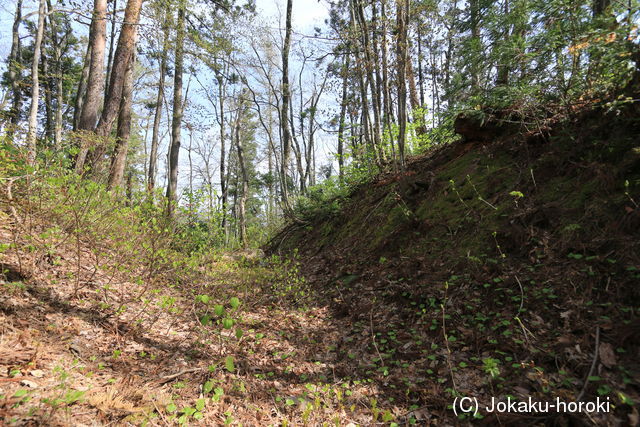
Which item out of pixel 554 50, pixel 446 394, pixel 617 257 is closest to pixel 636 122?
pixel 554 50

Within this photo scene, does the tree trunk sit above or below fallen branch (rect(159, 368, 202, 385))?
above

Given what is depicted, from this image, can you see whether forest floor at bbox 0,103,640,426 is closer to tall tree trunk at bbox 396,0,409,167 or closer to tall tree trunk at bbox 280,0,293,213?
tall tree trunk at bbox 396,0,409,167

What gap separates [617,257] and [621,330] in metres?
0.79

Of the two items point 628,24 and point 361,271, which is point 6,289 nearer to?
point 361,271

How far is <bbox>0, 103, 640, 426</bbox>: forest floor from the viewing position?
6.41ft

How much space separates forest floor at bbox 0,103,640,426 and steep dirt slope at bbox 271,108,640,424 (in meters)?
0.02

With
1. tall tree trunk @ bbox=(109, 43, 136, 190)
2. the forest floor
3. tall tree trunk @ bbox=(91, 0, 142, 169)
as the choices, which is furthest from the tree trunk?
the forest floor

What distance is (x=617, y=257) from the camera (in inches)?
98.5

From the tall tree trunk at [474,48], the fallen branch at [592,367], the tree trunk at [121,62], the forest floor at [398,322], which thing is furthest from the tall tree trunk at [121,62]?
the fallen branch at [592,367]

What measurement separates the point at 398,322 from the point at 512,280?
1319mm

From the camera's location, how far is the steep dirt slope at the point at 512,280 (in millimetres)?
2119

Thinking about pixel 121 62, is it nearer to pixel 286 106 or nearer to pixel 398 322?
pixel 286 106

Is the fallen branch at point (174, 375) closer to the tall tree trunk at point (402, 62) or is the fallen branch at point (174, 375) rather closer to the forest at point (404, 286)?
the forest at point (404, 286)

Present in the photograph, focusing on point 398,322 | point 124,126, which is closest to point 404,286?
point 398,322
